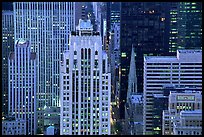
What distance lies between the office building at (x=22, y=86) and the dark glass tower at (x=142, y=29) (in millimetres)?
3957

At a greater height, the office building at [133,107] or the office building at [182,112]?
the office building at [182,112]

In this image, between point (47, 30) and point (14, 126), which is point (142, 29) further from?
point (14, 126)

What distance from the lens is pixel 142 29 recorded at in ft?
66.3

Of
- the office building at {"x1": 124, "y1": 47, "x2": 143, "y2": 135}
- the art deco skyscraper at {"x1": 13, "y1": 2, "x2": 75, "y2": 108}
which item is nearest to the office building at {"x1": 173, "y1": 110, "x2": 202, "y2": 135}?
the office building at {"x1": 124, "y1": 47, "x2": 143, "y2": 135}

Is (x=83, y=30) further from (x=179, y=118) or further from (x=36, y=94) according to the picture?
(x=36, y=94)

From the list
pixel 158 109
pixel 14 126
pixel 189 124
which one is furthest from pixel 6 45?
pixel 189 124

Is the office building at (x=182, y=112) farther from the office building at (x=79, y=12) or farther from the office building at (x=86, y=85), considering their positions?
the office building at (x=79, y=12)

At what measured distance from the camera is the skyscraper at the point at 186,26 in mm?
19500

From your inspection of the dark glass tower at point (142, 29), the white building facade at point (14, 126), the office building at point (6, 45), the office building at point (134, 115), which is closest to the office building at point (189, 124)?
the office building at point (134, 115)

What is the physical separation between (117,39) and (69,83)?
1072cm

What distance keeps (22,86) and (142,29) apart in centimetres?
533

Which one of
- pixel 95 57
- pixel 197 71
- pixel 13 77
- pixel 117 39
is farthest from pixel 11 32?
pixel 95 57

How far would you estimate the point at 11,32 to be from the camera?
68.6ft

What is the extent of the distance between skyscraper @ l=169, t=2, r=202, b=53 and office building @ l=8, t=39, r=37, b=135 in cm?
486
